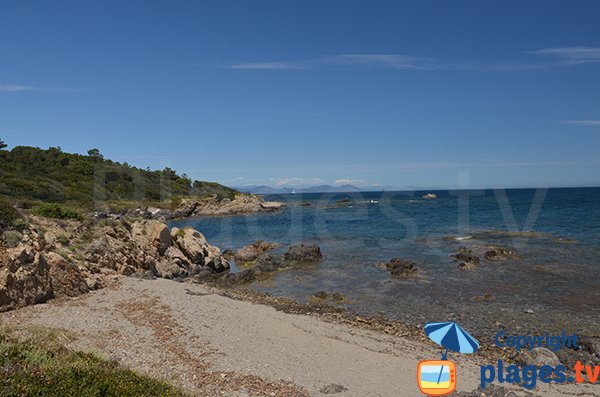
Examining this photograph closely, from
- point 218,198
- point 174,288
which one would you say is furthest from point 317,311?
point 218,198

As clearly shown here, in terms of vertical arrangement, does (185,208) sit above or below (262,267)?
above

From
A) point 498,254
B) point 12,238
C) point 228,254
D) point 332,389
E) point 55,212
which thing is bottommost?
point 228,254

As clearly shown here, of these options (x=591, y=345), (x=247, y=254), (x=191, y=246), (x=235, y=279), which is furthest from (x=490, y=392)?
(x=247, y=254)

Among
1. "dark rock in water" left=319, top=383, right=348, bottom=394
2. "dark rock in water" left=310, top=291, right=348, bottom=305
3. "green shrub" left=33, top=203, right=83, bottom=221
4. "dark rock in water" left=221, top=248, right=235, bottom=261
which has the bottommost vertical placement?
"dark rock in water" left=310, top=291, right=348, bottom=305

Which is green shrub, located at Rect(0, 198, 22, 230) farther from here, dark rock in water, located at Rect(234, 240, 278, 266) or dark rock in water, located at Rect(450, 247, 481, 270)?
dark rock in water, located at Rect(450, 247, 481, 270)

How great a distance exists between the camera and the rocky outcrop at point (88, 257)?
56.3 feet

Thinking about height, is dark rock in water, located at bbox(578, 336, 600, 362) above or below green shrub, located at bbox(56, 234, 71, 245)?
below

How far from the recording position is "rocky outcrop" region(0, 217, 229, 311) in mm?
17172

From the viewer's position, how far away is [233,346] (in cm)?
1420

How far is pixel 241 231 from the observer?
60594 mm

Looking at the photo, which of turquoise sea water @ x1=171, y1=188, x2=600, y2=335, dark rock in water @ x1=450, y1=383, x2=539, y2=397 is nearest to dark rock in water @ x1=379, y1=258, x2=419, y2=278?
turquoise sea water @ x1=171, y1=188, x2=600, y2=335

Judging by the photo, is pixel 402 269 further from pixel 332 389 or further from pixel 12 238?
pixel 12 238

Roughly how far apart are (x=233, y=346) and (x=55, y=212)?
19.2 m

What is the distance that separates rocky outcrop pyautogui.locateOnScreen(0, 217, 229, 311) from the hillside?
3970 cm
